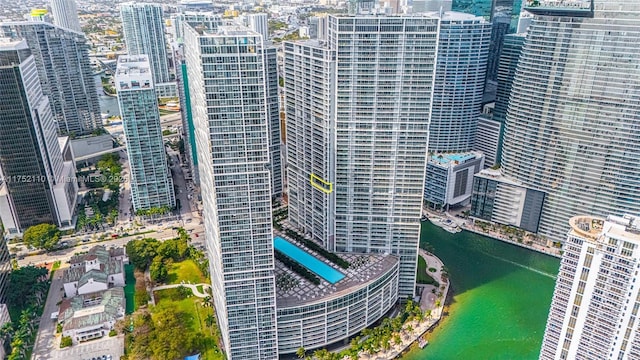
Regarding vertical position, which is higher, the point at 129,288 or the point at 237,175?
the point at 237,175

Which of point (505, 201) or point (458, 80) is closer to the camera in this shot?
point (505, 201)

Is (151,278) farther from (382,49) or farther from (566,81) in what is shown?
(566,81)

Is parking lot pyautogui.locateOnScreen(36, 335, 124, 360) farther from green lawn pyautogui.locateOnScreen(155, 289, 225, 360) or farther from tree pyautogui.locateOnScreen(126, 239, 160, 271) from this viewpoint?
tree pyautogui.locateOnScreen(126, 239, 160, 271)

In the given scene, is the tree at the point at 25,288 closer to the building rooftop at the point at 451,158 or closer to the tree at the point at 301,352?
the tree at the point at 301,352

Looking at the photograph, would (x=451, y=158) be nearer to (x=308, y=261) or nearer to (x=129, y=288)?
(x=308, y=261)

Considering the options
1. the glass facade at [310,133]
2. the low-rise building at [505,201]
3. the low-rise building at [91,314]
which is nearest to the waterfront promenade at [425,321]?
the glass facade at [310,133]

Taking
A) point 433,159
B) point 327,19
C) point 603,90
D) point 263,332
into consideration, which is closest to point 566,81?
point 603,90

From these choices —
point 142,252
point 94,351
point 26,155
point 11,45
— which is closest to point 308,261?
point 142,252
